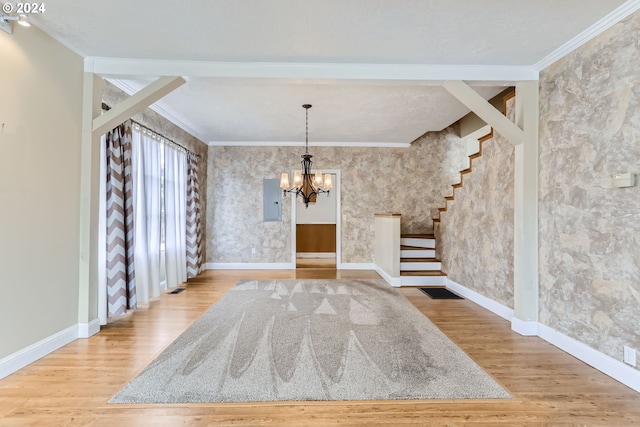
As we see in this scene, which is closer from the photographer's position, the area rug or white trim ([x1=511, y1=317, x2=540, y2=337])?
the area rug

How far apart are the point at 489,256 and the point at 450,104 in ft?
6.94

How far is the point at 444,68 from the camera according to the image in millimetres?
3146

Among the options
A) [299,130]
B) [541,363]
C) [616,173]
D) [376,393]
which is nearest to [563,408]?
[541,363]

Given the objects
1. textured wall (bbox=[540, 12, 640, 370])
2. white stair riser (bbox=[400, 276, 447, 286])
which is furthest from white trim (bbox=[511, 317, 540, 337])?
white stair riser (bbox=[400, 276, 447, 286])

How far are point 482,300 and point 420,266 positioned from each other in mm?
1421

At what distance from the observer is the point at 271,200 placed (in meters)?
6.73

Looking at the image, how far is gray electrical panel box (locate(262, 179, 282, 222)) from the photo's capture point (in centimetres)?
672

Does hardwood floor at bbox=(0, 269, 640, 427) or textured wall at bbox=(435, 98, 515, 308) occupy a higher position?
textured wall at bbox=(435, 98, 515, 308)

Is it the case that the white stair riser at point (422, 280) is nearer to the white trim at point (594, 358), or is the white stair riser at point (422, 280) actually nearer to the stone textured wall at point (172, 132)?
the white trim at point (594, 358)

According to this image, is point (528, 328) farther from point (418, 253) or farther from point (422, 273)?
point (418, 253)

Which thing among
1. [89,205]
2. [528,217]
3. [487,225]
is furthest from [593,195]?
[89,205]

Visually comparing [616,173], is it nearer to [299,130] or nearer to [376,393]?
[376,393]

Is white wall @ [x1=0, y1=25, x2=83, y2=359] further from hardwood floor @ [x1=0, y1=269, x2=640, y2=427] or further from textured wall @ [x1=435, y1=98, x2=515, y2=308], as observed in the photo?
textured wall @ [x1=435, y1=98, x2=515, y2=308]

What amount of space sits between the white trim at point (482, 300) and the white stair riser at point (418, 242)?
79 centimetres
